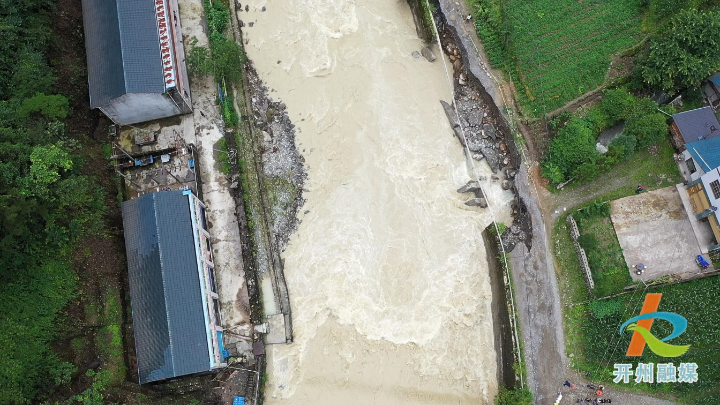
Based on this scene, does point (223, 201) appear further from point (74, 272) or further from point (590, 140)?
point (590, 140)

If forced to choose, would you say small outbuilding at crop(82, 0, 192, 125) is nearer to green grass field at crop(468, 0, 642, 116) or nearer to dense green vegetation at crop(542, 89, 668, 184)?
green grass field at crop(468, 0, 642, 116)

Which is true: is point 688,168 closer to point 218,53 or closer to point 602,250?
point 602,250

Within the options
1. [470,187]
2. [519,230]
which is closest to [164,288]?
[470,187]

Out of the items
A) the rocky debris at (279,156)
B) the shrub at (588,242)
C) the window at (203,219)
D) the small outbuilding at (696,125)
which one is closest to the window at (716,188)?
the small outbuilding at (696,125)

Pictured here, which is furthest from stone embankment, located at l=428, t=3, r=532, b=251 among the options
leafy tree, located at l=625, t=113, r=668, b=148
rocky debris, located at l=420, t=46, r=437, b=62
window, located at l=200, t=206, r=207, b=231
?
window, located at l=200, t=206, r=207, b=231

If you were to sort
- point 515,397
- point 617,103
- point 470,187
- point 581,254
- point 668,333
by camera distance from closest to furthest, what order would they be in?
point 515,397, point 668,333, point 581,254, point 617,103, point 470,187

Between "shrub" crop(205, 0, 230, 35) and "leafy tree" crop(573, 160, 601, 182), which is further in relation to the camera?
"shrub" crop(205, 0, 230, 35)
